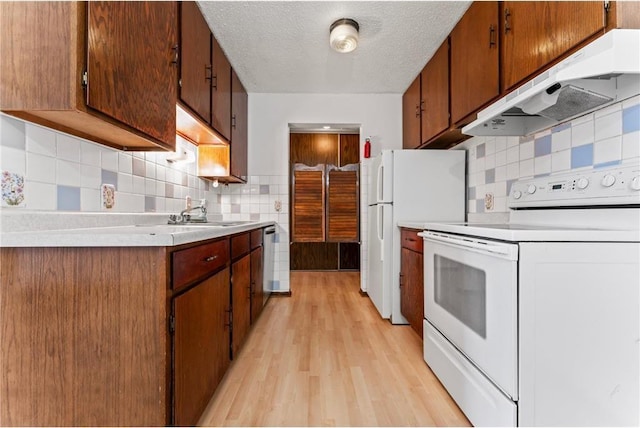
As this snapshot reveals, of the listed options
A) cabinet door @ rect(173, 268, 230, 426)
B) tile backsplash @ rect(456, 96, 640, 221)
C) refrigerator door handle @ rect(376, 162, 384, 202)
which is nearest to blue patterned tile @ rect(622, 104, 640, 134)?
tile backsplash @ rect(456, 96, 640, 221)

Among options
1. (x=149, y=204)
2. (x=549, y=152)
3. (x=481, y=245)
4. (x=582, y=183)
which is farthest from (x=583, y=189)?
(x=149, y=204)

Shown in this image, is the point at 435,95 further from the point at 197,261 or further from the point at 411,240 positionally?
the point at 197,261

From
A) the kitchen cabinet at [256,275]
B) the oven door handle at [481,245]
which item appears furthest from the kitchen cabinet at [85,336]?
the kitchen cabinet at [256,275]

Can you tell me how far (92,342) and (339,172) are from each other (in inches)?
148

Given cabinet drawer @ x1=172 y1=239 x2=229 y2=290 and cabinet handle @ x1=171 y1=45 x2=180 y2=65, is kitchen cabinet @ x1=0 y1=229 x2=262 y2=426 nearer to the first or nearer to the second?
cabinet drawer @ x1=172 y1=239 x2=229 y2=290

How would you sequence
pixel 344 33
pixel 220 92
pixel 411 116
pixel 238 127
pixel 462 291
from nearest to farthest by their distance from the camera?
1. pixel 462 291
2. pixel 344 33
3. pixel 220 92
4. pixel 238 127
5. pixel 411 116

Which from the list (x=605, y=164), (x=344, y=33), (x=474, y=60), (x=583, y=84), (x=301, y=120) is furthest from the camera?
(x=301, y=120)

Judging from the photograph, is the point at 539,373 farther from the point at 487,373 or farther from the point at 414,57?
the point at 414,57

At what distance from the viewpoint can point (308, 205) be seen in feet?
14.4

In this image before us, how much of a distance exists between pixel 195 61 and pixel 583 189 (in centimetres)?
215

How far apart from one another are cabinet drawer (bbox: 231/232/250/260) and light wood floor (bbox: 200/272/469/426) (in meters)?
0.63

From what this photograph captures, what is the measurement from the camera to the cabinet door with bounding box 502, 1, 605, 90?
112cm

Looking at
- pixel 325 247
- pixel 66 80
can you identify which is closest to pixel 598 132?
pixel 66 80

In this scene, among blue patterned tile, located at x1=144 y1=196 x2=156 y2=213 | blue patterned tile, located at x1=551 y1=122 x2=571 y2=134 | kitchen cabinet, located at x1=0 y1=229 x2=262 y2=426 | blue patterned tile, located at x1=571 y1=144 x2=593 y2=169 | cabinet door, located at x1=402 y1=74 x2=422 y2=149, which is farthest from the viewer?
cabinet door, located at x1=402 y1=74 x2=422 y2=149
